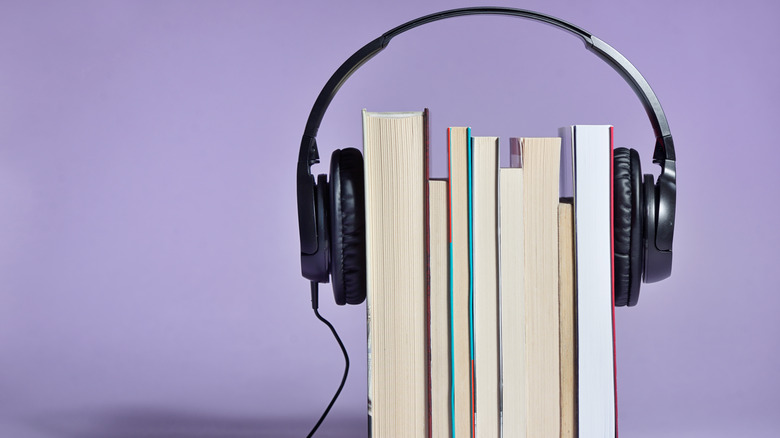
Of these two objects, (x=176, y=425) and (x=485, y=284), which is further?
(x=176, y=425)

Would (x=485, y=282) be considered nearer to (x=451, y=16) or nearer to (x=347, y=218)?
(x=347, y=218)

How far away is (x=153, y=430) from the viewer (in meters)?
1.32

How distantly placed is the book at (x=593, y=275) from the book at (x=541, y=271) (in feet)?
0.08

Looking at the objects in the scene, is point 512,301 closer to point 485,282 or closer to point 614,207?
point 485,282

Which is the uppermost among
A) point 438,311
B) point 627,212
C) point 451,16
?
point 451,16

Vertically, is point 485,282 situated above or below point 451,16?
below

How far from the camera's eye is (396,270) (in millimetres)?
775

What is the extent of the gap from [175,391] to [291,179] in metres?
0.56

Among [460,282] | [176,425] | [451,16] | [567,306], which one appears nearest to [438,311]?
[460,282]

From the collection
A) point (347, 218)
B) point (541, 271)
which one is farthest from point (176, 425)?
point (541, 271)

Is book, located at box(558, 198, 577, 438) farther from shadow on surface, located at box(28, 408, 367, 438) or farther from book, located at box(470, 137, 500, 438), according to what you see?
shadow on surface, located at box(28, 408, 367, 438)

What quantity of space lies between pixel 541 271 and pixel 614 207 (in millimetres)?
111

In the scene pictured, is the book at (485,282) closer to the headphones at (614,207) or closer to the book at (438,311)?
the book at (438,311)

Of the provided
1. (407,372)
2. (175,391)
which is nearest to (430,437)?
(407,372)
